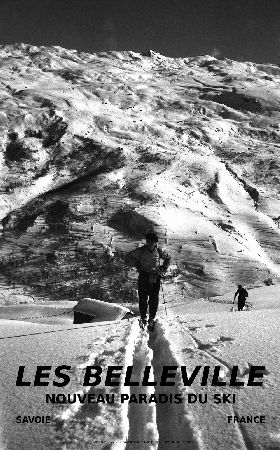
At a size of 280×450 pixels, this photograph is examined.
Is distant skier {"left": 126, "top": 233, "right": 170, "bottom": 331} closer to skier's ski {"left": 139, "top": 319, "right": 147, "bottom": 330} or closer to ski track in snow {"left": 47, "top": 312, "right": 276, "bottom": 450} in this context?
skier's ski {"left": 139, "top": 319, "right": 147, "bottom": 330}

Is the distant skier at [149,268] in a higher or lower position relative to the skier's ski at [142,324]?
higher

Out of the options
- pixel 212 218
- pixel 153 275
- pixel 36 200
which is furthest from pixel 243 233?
pixel 153 275

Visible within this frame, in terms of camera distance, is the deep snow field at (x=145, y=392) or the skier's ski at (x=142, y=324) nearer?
the deep snow field at (x=145, y=392)

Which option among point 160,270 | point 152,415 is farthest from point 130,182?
point 152,415

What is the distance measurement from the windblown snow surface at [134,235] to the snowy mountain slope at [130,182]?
6.7 inches

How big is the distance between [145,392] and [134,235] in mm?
35851

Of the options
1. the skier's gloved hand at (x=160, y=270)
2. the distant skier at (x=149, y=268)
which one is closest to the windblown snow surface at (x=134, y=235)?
the distant skier at (x=149, y=268)

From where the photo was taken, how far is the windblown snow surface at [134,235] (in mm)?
4453

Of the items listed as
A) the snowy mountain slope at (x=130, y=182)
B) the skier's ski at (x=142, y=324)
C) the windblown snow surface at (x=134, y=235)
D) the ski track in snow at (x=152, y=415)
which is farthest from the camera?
the snowy mountain slope at (x=130, y=182)

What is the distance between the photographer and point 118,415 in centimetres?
441

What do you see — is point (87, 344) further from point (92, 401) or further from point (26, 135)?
point (26, 135)

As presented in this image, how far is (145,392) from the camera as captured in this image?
16.3 ft

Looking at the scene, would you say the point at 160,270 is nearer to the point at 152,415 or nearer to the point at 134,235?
the point at 152,415

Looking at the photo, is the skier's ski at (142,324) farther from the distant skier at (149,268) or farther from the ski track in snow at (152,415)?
the ski track in snow at (152,415)
